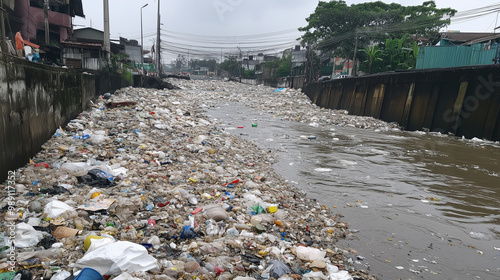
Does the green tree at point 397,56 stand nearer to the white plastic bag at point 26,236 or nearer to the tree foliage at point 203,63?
the white plastic bag at point 26,236

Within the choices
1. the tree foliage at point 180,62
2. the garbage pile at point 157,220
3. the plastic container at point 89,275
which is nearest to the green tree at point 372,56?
the garbage pile at point 157,220

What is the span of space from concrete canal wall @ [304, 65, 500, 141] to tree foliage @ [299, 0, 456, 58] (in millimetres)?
13823

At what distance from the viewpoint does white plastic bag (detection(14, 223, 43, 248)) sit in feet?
6.64

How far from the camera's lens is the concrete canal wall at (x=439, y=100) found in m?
8.45

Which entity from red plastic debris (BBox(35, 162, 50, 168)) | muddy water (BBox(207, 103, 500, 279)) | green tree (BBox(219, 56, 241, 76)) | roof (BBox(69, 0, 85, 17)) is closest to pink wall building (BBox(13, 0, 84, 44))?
roof (BBox(69, 0, 85, 17))

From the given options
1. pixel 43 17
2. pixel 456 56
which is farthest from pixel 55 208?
pixel 43 17

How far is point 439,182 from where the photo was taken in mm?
4891

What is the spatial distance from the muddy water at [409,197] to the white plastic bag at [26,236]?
2358 millimetres

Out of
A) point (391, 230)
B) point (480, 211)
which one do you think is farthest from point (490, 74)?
point (391, 230)

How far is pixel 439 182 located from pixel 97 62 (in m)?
14.0

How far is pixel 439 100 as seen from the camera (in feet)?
33.0

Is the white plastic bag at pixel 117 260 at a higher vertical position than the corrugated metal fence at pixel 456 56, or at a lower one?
lower

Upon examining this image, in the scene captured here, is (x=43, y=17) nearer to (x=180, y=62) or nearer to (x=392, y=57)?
(x=392, y=57)

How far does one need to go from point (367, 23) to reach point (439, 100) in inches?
819
